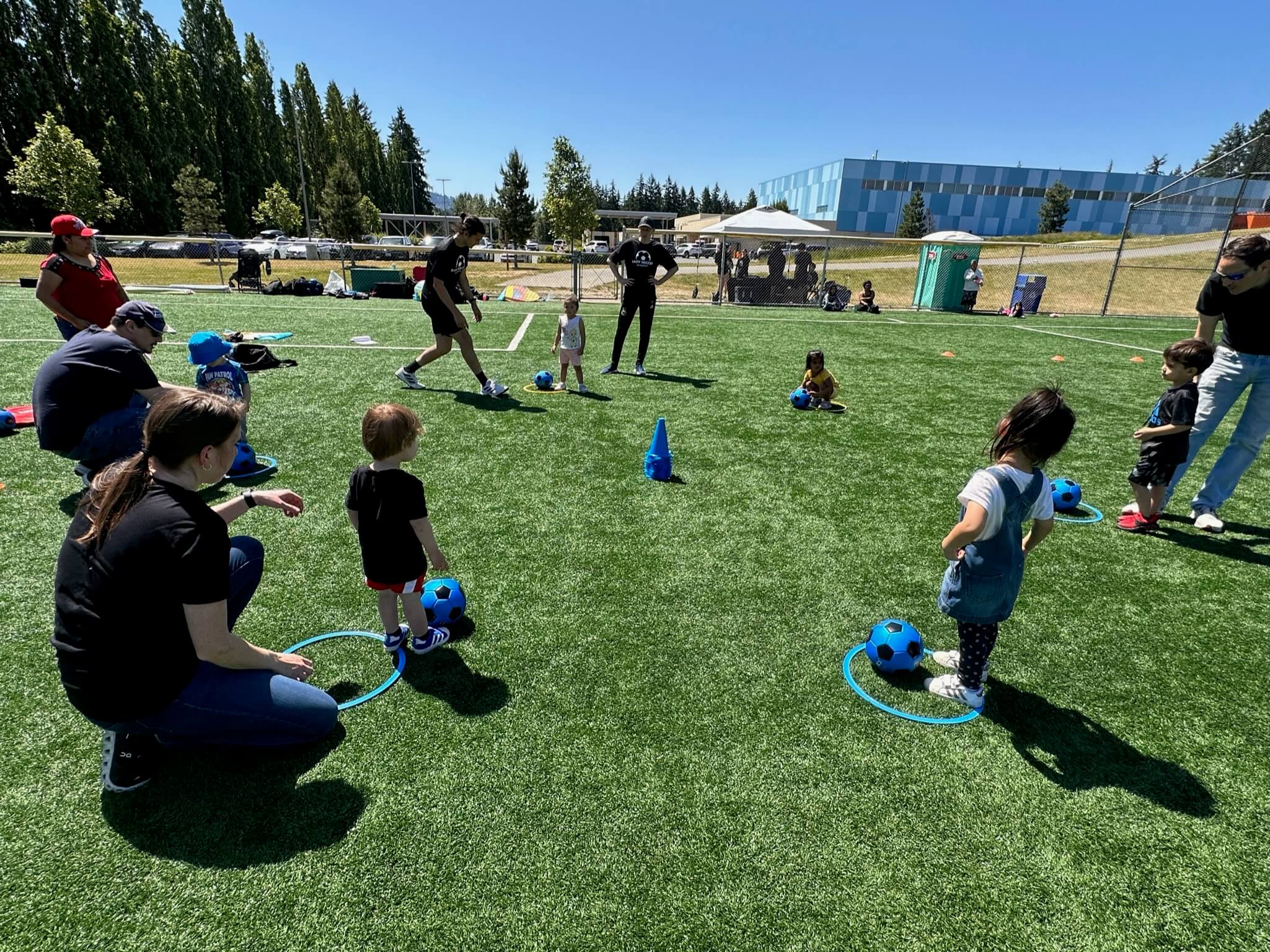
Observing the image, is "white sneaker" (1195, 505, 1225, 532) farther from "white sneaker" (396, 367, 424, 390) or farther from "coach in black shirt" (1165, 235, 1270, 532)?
"white sneaker" (396, 367, 424, 390)

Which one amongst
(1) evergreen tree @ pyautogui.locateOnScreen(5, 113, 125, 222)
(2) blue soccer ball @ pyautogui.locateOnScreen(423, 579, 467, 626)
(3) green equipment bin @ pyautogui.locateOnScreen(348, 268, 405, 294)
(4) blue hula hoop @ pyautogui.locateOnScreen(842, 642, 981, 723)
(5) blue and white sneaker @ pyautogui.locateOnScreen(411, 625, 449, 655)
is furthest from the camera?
(1) evergreen tree @ pyautogui.locateOnScreen(5, 113, 125, 222)

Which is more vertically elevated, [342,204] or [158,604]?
[342,204]

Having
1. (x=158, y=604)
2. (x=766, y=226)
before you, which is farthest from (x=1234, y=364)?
(x=766, y=226)

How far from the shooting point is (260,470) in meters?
6.06

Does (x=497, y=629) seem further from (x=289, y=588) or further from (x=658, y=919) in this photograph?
(x=658, y=919)

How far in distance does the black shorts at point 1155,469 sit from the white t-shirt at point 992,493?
326 cm

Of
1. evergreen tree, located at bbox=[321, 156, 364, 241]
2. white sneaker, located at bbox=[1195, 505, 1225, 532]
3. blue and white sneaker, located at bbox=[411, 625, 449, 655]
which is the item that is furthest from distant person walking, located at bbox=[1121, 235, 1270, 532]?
evergreen tree, located at bbox=[321, 156, 364, 241]

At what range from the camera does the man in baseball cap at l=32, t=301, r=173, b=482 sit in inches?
173

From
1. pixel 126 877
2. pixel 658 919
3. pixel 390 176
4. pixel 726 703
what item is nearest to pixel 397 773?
pixel 126 877

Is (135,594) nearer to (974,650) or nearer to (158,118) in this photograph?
(974,650)

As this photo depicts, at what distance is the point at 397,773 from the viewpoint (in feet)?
9.27

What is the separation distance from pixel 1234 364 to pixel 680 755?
18.9 feet

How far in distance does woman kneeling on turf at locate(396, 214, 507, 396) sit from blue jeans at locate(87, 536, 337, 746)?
6.26 metres

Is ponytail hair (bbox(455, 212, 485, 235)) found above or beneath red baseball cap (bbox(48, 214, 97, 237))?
above
